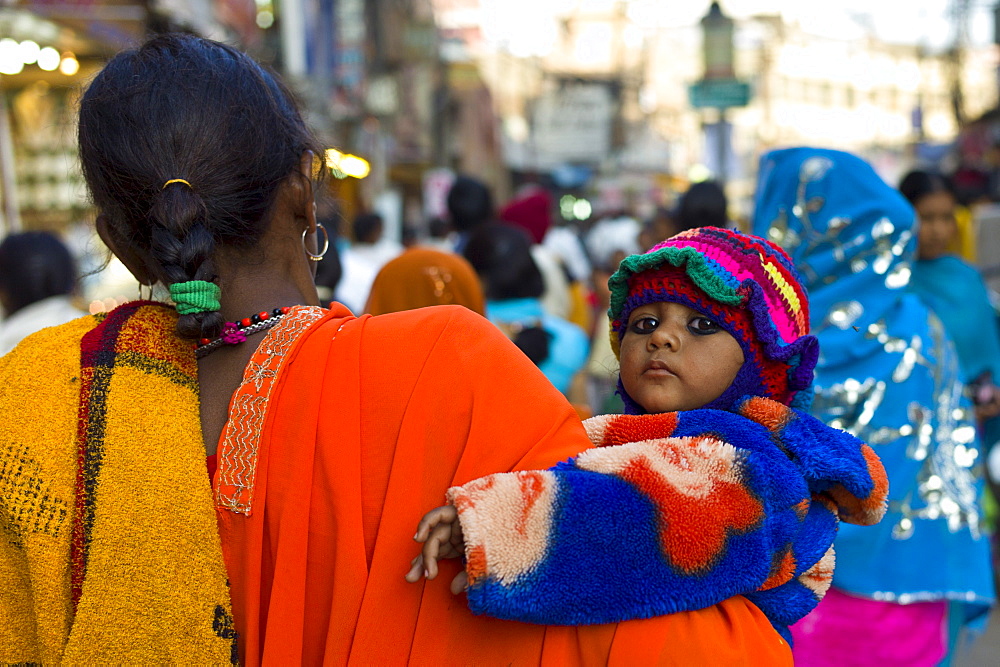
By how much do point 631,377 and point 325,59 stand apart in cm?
1009

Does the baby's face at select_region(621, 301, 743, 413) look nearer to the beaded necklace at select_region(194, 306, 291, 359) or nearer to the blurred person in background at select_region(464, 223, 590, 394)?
the beaded necklace at select_region(194, 306, 291, 359)

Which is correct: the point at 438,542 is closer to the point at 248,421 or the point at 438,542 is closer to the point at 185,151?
the point at 248,421

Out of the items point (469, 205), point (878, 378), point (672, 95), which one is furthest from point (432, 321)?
point (672, 95)

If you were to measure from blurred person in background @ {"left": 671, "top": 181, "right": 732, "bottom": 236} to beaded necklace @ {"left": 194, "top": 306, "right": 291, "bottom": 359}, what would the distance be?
10.1 ft

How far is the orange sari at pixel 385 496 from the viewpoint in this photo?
1227 millimetres

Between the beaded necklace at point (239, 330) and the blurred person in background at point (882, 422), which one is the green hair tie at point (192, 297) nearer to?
the beaded necklace at point (239, 330)

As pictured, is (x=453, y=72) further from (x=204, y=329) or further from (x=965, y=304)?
(x=204, y=329)

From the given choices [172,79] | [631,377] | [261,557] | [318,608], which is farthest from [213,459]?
[631,377]

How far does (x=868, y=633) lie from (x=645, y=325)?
1687 mm

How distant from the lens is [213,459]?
1299 millimetres

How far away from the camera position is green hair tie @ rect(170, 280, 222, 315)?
4.27 ft

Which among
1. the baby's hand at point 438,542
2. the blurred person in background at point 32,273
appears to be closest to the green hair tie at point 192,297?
the baby's hand at point 438,542

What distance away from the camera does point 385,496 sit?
125 centimetres

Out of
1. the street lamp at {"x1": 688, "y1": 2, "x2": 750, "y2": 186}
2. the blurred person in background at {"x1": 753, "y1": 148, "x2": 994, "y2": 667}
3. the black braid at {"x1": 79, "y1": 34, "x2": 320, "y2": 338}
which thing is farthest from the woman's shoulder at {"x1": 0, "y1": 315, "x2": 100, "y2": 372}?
the street lamp at {"x1": 688, "y1": 2, "x2": 750, "y2": 186}
